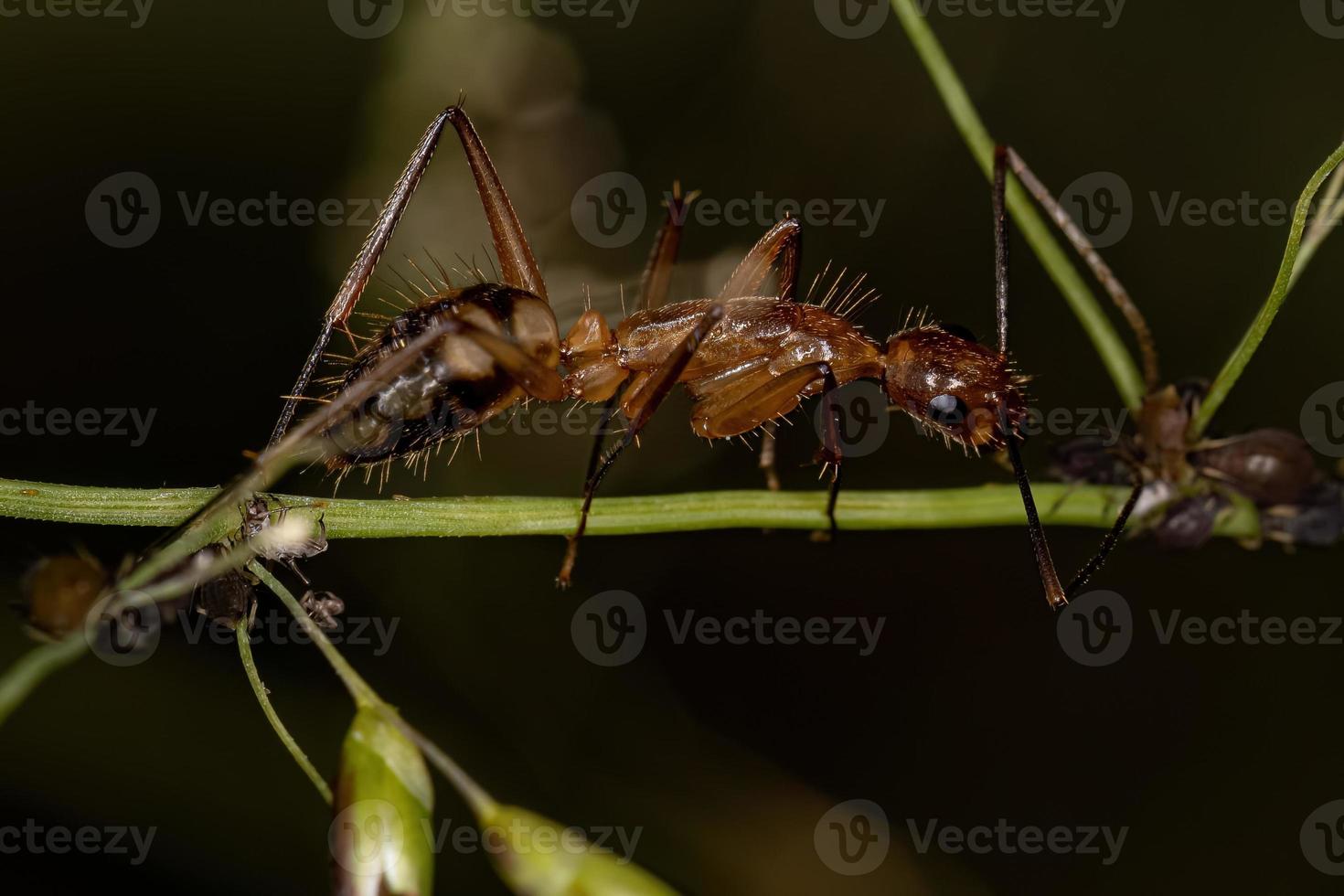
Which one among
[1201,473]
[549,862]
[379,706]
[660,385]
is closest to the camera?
[549,862]

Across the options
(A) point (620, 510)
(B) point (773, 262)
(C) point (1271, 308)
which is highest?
(B) point (773, 262)

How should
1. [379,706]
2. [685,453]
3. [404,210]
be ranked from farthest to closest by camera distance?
[685,453], [404,210], [379,706]

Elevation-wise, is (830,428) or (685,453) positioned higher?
(685,453)

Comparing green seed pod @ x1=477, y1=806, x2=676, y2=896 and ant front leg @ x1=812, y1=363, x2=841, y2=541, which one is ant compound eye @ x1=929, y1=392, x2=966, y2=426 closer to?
ant front leg @ x1=812, y1=363, x2=841, y2=541

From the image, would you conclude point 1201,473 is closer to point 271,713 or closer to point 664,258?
point 664,258

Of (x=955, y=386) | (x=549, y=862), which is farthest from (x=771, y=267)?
(x=549, y=862)

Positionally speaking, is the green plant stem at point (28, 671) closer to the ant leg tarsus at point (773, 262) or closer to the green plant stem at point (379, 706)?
the green plant stem at point (379, 706)

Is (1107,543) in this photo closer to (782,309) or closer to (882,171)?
(782,309)

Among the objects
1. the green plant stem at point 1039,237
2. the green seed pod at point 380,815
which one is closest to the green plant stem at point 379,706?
the green seed pod at point 380,815
